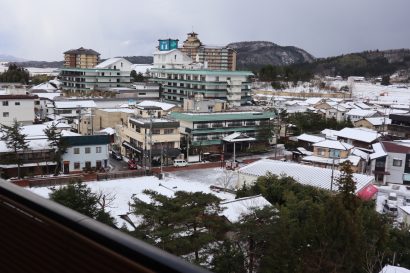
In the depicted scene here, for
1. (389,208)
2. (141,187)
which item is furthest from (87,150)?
(389,208)

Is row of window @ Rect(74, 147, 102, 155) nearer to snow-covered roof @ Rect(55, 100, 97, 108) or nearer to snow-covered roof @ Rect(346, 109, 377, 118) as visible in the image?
snow-covered roof @ Rect(55, 100, 97, 108)

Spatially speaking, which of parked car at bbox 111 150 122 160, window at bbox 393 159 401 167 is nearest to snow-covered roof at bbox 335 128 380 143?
window at bbox 393 159 401 167

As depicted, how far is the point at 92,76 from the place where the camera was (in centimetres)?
3183

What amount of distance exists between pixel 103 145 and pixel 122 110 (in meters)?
6.07

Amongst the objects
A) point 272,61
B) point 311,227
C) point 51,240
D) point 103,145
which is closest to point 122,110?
point 103,145

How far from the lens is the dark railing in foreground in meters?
0.70

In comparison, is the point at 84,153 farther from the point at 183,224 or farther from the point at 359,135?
the point at 359,135

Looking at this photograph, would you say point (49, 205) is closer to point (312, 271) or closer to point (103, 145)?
point (312, 271)

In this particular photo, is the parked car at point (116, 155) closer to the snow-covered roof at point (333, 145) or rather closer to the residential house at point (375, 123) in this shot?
the snow-covered roof at point (333, 145)

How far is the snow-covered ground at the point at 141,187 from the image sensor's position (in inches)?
372

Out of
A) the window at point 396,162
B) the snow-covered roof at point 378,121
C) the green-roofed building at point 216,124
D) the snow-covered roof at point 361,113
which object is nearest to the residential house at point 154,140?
the green-roofed building at point 216,124

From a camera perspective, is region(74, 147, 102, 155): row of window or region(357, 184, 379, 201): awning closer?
region(357, 184, 379, 201): awning

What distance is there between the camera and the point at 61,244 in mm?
903

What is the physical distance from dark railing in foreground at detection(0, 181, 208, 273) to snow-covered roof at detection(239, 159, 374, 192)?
10.1 meters
